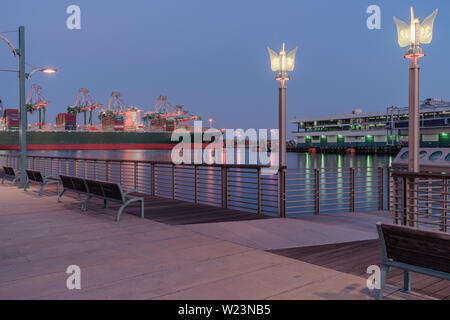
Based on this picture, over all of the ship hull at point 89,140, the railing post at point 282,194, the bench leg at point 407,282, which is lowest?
the bench leg at point 407,282

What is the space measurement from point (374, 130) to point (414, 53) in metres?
85.3

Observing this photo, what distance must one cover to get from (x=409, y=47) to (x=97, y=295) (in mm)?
5124

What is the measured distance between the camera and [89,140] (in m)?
79.8

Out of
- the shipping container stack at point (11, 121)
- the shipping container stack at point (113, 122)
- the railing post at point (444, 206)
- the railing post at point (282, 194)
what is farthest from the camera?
the shipping container stack at point (113, 122)

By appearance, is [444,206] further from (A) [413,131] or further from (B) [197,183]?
(B) [197,183]

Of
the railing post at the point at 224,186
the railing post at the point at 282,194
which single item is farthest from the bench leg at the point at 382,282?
the railing post at the point at 224,186

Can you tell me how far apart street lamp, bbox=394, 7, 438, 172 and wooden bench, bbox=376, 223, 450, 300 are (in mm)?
2688

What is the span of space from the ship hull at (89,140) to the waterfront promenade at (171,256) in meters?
71.3

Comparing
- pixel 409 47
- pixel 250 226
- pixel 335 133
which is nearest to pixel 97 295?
pixel 250 226

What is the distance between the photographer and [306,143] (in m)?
106

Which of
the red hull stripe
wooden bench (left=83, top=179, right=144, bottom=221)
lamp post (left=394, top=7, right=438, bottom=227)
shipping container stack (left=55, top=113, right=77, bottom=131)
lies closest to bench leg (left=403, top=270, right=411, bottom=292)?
lamp post (left=394, top=7, right=438, bottom=227)

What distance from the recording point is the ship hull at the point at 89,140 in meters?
71.3

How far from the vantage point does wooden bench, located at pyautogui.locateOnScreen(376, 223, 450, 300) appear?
2719 millimetres

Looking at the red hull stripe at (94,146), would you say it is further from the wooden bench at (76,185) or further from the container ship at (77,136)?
the wooden bench at (76,185)
